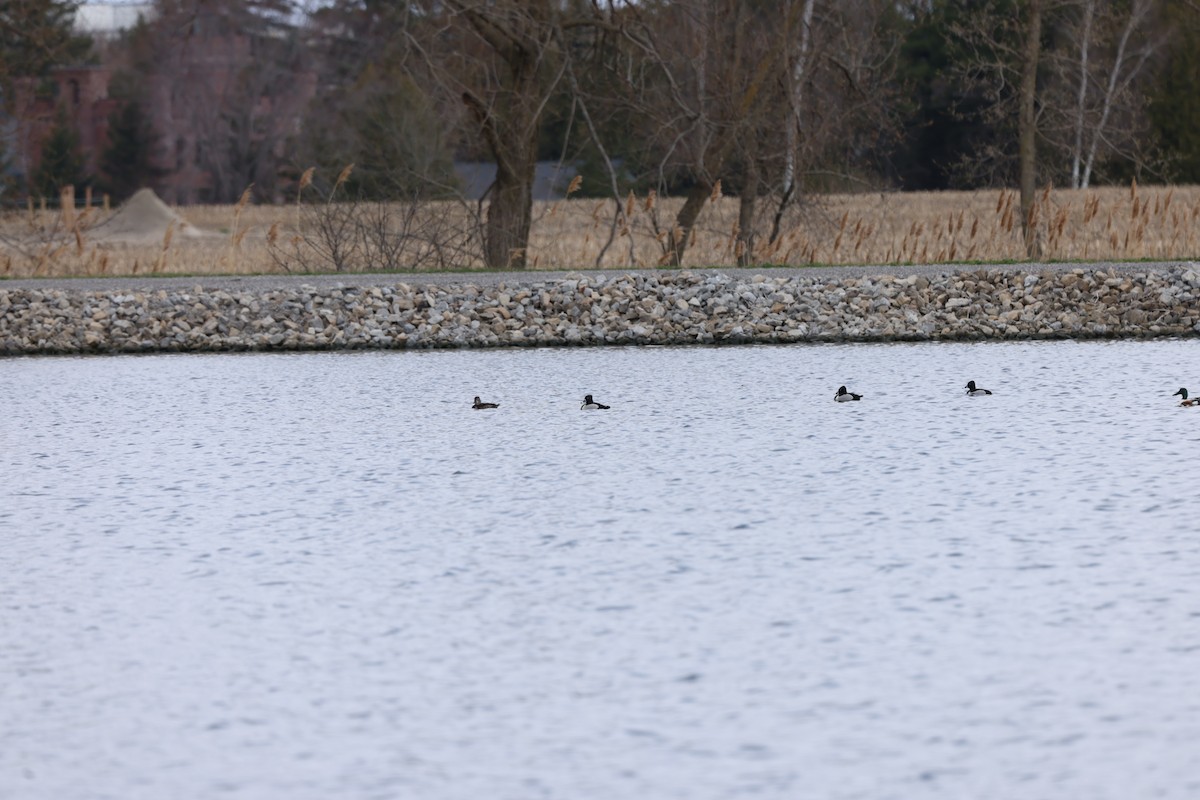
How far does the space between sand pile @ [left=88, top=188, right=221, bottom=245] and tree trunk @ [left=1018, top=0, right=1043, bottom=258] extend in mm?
23076

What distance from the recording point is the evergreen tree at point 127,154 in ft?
185

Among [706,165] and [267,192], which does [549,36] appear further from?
[267,192]

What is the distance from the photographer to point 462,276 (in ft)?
62.5

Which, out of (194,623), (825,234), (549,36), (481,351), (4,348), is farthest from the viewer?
(825,234)

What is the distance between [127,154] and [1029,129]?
4176 centimetres

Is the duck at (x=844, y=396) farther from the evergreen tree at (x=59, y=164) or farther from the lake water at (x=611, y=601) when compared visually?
Answer: the evergreen tree at (x=59, y=164)

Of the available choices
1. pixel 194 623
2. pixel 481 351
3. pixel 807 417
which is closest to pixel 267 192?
pixel 481 351

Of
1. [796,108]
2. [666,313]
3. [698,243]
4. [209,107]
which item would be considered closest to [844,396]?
[666,313]

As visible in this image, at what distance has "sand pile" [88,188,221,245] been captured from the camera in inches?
1545

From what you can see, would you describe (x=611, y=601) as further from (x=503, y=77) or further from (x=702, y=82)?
(x=503, y=77)

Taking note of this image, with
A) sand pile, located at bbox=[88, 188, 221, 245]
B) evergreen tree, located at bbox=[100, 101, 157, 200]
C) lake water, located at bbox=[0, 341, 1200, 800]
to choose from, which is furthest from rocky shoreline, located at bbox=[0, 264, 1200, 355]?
evergreen tree, located at bbox=[100, 101, 157, 200]

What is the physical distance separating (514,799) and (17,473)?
650 cm

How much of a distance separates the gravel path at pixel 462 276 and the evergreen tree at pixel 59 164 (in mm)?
29884

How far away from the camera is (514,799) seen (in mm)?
4477
